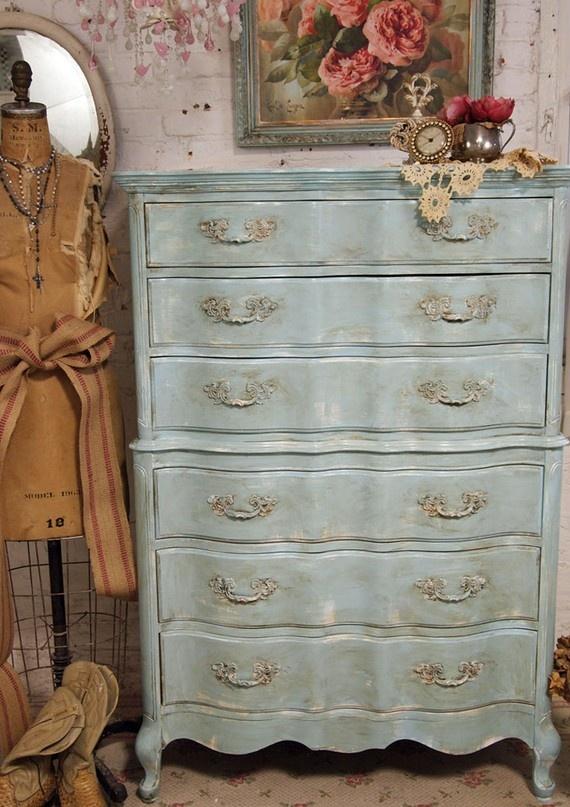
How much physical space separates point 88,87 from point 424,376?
1.34m

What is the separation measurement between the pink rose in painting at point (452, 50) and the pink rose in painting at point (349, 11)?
23cm

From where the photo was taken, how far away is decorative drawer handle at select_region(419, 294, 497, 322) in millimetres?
2162

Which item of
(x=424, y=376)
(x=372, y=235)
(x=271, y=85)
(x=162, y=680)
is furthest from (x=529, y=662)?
(x=271, y=85)

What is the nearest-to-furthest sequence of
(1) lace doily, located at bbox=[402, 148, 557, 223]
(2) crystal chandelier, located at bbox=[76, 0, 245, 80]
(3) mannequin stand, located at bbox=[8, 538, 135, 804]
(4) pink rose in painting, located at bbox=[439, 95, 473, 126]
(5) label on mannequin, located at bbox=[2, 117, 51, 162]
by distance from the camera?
(1) lace doily, located at bbox=[402, 148, 557, 223], (4) pink rose in painting, located at bbox=[439, 95, 473, 126], (5) label on mannequin, located at bbox=[2, 117, 51, 162], (2) crystal chandelier, located at bbox=[76, 0, 245, 80], (3) mannequin stand, located at bbox=[8, 538, 135, 804]

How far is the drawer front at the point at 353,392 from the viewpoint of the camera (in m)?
2.19

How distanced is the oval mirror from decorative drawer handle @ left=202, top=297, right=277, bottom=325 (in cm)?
77

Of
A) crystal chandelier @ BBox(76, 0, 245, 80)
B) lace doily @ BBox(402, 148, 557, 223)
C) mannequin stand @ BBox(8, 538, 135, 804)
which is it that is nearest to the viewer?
lace doily @ BBox(402, 148, 557, 223)

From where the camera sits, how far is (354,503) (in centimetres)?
225

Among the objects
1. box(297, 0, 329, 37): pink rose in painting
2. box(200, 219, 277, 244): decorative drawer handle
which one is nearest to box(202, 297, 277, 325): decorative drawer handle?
box(200, 219, 277, 244): decorative drawer handle

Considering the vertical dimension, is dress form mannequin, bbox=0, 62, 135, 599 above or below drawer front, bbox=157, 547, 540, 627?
above

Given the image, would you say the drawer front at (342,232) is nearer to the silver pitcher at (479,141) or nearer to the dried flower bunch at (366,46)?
the silver pitcher at (479,141)

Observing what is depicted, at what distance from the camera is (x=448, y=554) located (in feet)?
7.47

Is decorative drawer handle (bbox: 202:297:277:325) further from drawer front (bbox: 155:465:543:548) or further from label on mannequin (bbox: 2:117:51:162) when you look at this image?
label on mannequin (bbox: 2:117:51:162)

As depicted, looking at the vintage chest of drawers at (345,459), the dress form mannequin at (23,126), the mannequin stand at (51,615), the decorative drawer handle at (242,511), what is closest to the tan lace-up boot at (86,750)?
the vintage chest of drawers at (345,459)
